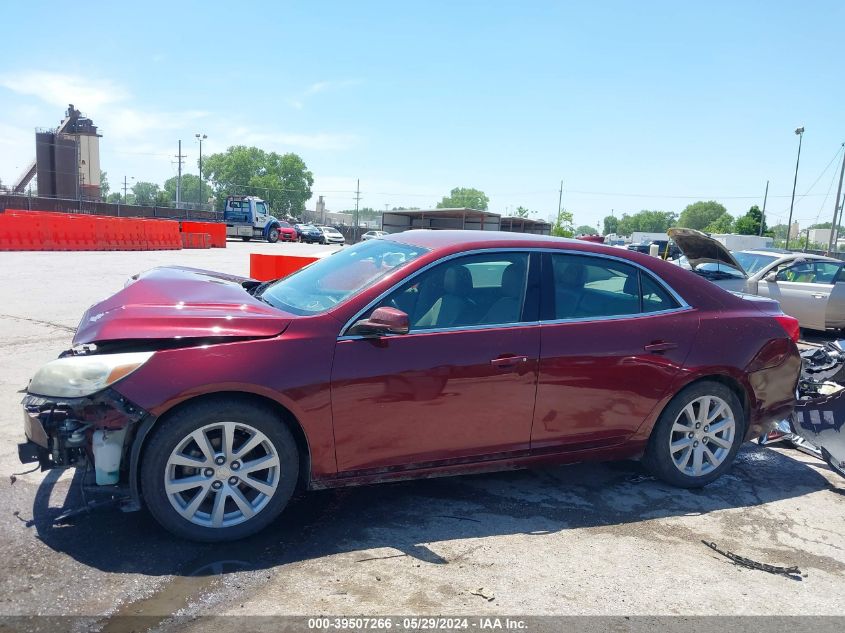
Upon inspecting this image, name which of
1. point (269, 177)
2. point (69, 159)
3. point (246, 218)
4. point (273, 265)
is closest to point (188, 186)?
point (269, 177)

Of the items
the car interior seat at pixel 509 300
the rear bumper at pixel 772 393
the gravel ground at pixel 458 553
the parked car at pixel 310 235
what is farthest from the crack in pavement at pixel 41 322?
the parked car at pixel 310 235

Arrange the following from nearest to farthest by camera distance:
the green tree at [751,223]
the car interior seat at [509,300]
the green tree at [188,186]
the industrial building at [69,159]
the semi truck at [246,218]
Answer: the car interior seat at [509,300], the semi truck at [246,218], the industrial building at [69,159], the green tree at [751,223], the green tree at [188,186]

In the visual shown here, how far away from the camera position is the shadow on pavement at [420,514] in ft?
10.1

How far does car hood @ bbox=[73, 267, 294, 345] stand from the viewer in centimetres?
315

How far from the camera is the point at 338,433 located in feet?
10.8

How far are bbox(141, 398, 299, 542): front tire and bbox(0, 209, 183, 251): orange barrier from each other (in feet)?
70.2

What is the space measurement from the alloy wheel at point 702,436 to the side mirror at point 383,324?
2117 mm

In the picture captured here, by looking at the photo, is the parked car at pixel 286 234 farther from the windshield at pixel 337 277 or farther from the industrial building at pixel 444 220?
the windshield at pixel 337 277

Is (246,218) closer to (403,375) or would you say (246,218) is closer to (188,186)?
(403,375)

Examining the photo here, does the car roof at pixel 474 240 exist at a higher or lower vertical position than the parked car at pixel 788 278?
higher

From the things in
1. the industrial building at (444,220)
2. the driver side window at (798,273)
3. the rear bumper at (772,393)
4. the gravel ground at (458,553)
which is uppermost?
the industrial building at (444,220)

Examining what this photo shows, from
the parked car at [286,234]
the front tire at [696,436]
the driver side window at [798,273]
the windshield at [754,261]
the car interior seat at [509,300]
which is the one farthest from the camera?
the parked car at [286,234]

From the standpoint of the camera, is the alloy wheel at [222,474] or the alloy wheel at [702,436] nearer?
the alloy wheel at [222,474]

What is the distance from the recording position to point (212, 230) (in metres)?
31.0
